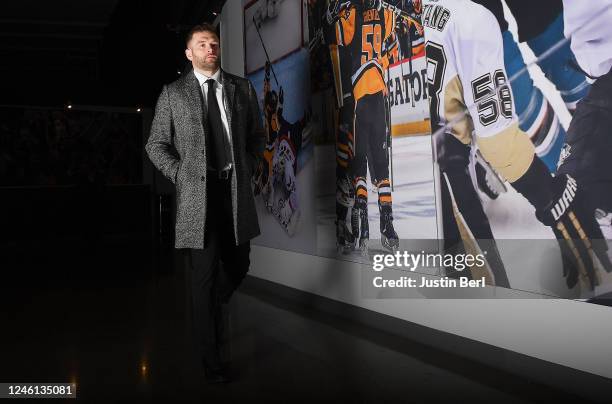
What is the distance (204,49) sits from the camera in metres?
2.51

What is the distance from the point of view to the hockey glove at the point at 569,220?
80.0 inches

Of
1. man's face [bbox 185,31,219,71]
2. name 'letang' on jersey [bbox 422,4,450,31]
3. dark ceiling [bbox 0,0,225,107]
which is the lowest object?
man's face [bbox 185,31,219,71]

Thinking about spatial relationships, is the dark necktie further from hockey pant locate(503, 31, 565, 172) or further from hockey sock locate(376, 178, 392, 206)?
hockey pant locate(503, 31, 565, 172)

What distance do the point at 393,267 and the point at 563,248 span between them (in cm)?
111

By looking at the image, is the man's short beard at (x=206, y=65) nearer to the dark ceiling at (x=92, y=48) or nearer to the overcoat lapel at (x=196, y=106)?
the overcoat lapel at (x=196, y=106)

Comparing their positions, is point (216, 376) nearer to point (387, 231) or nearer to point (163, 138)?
point (163, 138)

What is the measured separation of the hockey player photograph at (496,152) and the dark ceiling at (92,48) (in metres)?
3.72

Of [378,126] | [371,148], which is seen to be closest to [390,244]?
[371,148]

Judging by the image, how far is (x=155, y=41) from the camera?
23.6 feet

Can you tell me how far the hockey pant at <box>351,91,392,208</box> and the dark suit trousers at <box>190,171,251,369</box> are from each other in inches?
40.7

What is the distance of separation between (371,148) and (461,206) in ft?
2.65

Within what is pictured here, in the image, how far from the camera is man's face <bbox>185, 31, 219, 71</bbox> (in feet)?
8.23

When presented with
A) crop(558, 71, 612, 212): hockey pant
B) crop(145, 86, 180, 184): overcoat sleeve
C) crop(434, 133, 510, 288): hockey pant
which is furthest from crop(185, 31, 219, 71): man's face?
crop(558, 71, 612, 212): hockey pant

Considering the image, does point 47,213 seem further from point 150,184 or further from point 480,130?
point 480,130
